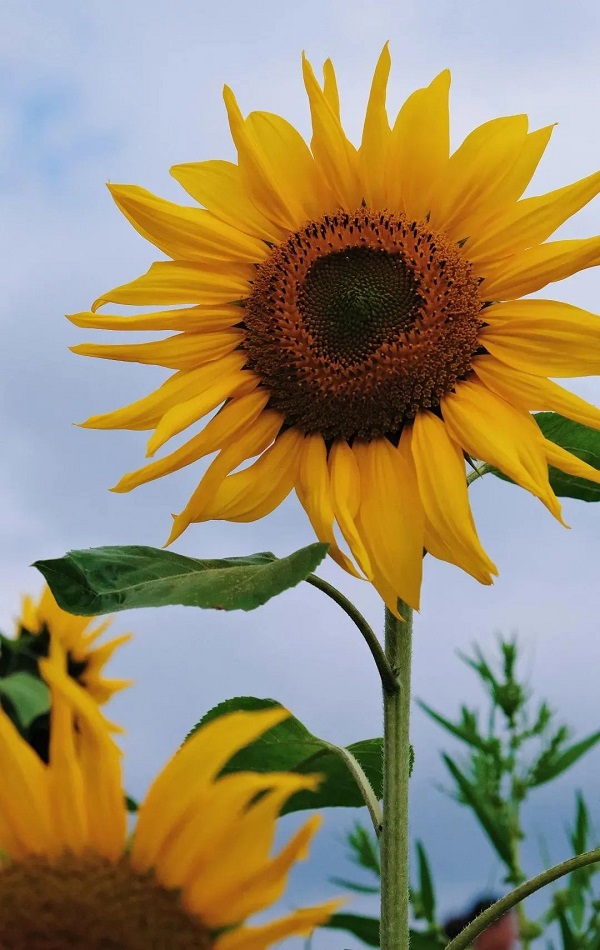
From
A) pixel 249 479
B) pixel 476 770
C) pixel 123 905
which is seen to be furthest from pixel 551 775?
pixel 123 905

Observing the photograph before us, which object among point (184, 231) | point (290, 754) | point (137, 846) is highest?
point (184, 231)

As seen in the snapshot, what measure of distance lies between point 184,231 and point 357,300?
26cm

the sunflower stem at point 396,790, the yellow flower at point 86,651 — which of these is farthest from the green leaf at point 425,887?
the sunflower stem at point 396,790

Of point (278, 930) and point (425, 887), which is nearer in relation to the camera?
point (278, 930)

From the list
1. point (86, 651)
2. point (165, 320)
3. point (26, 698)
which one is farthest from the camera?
point (86, 651)

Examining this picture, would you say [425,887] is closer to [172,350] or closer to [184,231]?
[172,350]

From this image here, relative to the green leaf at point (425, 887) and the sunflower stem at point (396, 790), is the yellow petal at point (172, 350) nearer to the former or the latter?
the sunflower stem at point (396, 790)

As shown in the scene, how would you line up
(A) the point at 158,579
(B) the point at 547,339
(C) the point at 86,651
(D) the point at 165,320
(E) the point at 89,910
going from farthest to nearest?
(C) the point at 86,651
(D) the point at 165,320
(B) the point at 547,339
(A) the point at 158,579
(E) the point at 89,910

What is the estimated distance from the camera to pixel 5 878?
34.7 inches

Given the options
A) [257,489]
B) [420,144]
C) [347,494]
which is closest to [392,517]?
[347,494]

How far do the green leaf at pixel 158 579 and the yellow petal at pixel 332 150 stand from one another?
0.53 m

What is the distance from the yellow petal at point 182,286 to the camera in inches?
68.2

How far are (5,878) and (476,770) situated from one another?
1.97 metres

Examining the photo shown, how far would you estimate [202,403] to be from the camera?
168 centimetres
